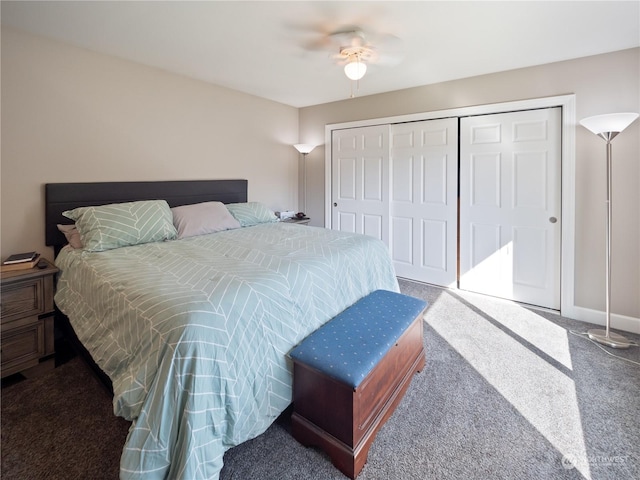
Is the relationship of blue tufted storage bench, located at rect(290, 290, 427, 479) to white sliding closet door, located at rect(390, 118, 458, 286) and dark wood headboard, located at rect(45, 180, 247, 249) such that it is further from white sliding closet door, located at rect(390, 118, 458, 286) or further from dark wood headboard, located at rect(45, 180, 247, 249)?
dark wood headboard, located at rect(45, 180, 247, 249)

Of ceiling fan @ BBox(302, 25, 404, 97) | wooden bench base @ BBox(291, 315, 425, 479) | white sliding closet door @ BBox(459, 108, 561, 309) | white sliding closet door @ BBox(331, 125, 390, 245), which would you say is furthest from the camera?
white sliding closet door @ BBox(331, 125, 390, 245)

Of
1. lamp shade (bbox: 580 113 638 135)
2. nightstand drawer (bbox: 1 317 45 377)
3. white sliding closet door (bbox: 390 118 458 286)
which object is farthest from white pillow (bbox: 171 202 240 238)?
lamp shade (bbox: 580 113 638 135)

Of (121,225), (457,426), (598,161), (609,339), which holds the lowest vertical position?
(457,426)

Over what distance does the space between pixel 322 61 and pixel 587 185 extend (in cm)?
267

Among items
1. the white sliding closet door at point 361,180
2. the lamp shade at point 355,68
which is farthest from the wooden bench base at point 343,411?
the white sliding closet door at point 361,180

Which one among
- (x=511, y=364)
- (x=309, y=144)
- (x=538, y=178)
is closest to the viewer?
(x=511, y=364)

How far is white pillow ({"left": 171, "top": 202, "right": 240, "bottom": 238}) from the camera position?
2.77m

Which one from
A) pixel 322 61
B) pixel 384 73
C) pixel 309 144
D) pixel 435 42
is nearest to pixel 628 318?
pixel 435 42

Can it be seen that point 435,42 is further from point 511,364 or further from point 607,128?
point 511,364

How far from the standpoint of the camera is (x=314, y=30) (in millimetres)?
2303

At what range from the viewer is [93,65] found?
263 cm

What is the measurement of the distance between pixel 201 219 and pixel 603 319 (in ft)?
12.4

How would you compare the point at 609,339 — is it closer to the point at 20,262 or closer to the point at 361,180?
the point at 361,180

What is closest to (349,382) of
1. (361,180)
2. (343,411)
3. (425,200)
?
(343,411)
